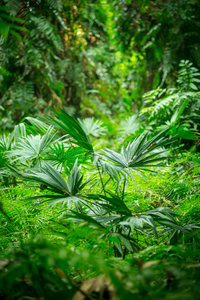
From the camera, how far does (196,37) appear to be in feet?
8.97

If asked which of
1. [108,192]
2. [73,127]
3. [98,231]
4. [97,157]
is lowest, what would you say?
[98,231]

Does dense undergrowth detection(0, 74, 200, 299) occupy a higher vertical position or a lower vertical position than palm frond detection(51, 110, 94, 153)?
lower

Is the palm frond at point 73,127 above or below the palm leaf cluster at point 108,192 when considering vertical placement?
above

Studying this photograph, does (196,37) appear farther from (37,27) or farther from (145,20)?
A: (37,27)

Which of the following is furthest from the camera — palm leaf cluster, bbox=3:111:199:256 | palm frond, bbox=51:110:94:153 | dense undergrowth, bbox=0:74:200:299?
palm frond, bbox=51:110:94:153

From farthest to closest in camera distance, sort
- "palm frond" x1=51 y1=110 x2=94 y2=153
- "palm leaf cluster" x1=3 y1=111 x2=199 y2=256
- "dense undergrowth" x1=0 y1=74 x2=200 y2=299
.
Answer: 1. "palm frond" x1=51 y1=110 x2=94 y2=153
2. "palm leaf cluster" x1=3 y1=111 x2=199 y2=256
3. "dense undergrowth" x1=0 y1=74 x2=200 y2=299

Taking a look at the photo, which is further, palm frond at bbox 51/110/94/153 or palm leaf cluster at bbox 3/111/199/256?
palm frond at bbox 51/110/94/153

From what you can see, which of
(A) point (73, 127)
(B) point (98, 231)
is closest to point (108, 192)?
(B) point (98, 231)

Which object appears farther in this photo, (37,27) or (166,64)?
(166,64)

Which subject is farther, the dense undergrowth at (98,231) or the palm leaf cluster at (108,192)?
the palm leaf cluster at (108,192)

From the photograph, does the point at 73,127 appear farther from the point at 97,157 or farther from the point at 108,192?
the point at 108,192

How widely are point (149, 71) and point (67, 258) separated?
3144 mm

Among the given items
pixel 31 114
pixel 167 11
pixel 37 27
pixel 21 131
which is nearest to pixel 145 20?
pixel 167 11

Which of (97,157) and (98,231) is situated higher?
(97,157)
